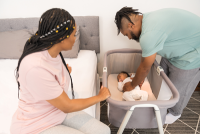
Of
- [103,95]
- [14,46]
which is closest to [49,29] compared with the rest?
[103,95]

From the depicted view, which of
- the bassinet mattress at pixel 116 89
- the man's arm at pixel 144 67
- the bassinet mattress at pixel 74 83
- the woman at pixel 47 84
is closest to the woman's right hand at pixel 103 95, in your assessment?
the woman at pixel 47 84

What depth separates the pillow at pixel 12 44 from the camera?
161cm

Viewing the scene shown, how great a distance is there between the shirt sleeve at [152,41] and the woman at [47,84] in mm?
429

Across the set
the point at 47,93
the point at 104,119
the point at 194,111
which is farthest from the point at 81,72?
the point at 194,111

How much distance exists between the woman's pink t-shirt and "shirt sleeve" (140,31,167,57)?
0.58 m

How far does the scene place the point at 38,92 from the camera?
0.67 meters

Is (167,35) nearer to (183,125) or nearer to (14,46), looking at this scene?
(183,125)

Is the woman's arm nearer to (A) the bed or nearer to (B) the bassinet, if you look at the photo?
(B) the bassinet

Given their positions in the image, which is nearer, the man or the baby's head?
the man

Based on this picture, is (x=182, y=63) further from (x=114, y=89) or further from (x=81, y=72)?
(x=81, y=72)

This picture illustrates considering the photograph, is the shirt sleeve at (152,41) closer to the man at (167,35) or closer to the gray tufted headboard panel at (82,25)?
the man at (167,35)

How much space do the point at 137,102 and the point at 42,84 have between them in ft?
1.88

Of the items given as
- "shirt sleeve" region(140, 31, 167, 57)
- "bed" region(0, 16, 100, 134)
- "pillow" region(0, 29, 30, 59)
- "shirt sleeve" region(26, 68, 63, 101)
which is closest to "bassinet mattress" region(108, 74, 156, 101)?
"bed" region(0, 16, 100, 134)

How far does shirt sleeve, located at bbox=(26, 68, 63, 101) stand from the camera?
2.06ft
